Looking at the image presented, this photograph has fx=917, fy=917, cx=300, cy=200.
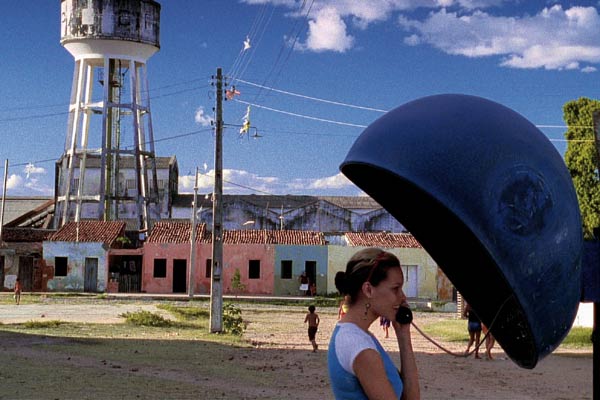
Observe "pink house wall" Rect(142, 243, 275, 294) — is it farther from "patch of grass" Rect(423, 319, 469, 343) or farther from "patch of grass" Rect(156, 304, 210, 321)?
"patch of grass" Rect(423, 319, 469, 343)

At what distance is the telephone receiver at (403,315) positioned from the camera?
2.98 metres

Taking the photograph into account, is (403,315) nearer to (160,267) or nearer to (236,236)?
(160,267)

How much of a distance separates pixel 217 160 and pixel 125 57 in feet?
80.5

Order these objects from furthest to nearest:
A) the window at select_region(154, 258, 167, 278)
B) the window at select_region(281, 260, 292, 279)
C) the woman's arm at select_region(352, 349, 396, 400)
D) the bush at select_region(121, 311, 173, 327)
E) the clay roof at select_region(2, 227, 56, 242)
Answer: the window at select_region(281, 260, 292, 279) → the clay roof at select_region(2, 227, 56, 242) → the window at select_region(154, 258, 167, 278) → the bush at select_region(121, 311, 173, 327) → the woman's arm at select_region(352, 349, 396, 400)

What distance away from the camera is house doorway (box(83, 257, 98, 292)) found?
41469mm

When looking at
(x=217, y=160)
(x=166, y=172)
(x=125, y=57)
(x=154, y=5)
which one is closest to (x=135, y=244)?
(x=125, y=57)

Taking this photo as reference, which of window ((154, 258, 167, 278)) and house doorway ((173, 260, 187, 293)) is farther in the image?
house doorway ((173, 260, 187, 293))

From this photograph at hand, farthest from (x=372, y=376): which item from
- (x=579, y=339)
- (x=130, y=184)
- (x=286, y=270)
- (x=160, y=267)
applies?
(x=130, y=184)

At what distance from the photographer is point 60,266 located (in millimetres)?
41656

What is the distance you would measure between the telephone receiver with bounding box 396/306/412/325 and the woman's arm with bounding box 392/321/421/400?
31mm

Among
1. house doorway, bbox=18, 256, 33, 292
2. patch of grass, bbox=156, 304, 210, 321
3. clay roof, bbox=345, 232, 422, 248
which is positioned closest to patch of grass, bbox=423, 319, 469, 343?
patch of grass, bbox=156, 304, 210, 321

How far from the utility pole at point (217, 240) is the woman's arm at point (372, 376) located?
1822 centimetres

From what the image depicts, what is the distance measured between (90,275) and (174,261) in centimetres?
384

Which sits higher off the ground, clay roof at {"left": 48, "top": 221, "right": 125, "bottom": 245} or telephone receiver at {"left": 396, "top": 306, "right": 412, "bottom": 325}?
clay roof at {"left": 48, "top": 221, "right": 125, "bottom": 245}
